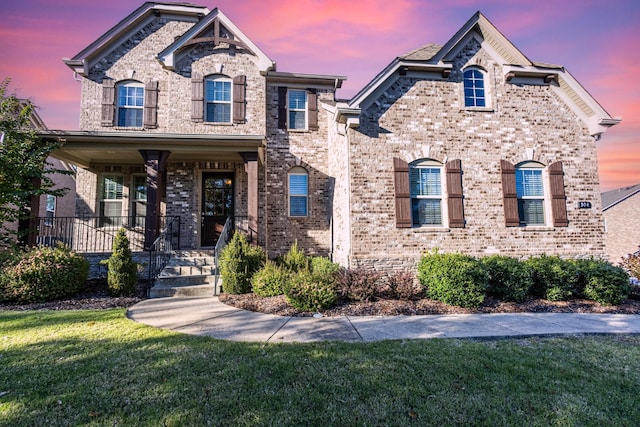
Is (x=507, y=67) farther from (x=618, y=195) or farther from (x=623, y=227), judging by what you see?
(x=618, y=195)

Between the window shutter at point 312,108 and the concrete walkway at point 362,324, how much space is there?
729 centimetres

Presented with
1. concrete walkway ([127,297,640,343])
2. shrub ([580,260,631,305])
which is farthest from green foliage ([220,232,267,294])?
shrub ([580,260,631,305])

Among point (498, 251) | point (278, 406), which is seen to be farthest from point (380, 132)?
point (278, 406)

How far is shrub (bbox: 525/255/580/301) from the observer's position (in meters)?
7.39

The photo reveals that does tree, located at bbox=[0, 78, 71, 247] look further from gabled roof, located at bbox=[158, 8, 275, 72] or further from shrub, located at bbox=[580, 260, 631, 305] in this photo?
shrub, located at bbox=[580, 260, 631, 305]

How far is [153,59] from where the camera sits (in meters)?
11.1

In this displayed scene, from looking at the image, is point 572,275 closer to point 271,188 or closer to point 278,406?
point 278,406

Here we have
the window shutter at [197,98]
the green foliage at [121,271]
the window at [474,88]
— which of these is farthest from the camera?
the window shutter at [197,98]

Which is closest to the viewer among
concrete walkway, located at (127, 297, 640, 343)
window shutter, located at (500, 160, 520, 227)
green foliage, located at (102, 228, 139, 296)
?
concrete walkway, located at (127, 297, 640, 343)

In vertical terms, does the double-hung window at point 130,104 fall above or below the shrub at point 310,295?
above

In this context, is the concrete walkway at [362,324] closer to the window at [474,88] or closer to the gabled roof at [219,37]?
the window at [474,88]

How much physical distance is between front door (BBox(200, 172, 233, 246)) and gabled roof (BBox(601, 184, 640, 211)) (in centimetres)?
2766

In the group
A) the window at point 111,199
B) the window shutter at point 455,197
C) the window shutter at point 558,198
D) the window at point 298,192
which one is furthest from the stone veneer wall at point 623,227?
the window at point 111,199

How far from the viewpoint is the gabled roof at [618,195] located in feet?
75.7
